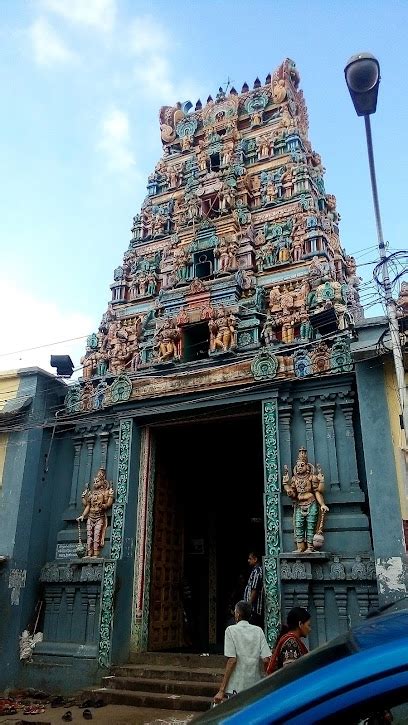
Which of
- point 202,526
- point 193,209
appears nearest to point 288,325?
point 193,209

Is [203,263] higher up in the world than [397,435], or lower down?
higher up

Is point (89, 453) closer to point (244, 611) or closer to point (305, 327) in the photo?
point (305, 327)

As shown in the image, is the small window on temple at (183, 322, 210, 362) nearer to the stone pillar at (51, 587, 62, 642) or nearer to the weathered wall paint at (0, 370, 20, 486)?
the weathered wall paint at (0, 370, 20, 486)

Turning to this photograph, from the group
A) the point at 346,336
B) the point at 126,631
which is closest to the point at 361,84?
the point at 346,336

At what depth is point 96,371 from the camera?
11.8 metres

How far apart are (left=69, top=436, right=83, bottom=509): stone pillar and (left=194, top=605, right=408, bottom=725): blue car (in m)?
9.32

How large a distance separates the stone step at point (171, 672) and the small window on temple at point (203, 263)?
298 inches

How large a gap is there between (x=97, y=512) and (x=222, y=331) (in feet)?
13.1

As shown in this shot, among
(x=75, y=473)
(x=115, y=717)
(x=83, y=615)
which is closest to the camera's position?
(x=115, y=717)

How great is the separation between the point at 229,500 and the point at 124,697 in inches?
232

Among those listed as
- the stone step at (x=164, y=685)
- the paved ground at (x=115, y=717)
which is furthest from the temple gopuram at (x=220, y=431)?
the paved ground at (x=115, y=717)

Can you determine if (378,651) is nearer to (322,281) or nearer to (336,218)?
(322,281)

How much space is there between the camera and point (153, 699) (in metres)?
7.41

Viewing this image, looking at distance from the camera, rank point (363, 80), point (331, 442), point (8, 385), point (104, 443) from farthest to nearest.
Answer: point (8, 385), point (104, 443), point (331, 442), point (363, 80)
